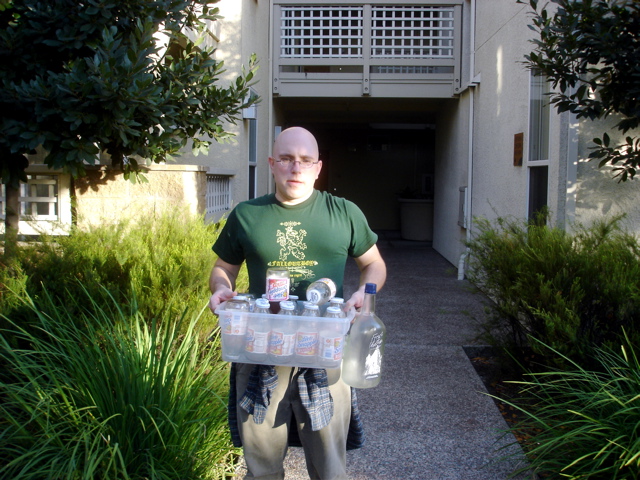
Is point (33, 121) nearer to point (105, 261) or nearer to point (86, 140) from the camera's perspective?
point (86, 140)

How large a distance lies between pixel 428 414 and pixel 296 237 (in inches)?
90.2

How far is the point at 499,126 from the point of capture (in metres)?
8.79

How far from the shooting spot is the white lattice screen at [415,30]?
11453 millimetres

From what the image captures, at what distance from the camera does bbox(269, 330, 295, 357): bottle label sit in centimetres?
253

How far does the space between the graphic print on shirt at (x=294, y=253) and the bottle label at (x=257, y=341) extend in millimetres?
338

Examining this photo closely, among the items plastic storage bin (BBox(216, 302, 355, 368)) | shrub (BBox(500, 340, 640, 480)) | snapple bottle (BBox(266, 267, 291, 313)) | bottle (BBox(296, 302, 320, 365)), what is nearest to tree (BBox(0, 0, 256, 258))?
snapple bottle (BBox(266, 267, 291, 313))

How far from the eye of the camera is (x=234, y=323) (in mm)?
2525

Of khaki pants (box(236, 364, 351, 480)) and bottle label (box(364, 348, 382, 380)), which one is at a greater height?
bottle label (box(364, 348, 382, 380))

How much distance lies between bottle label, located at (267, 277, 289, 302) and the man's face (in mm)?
386

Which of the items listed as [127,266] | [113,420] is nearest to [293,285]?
[113,420]

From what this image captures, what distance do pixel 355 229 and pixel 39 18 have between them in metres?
3.38

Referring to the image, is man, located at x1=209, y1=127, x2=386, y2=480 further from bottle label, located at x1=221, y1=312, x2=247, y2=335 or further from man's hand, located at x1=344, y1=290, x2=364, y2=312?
bottle label, located at x1=221, y1=312, x2=247, y2=335

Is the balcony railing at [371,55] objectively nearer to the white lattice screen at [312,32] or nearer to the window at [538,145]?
the white lattice screen at [312,32]

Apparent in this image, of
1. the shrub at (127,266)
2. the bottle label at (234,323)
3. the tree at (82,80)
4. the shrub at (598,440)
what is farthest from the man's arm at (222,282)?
the tree at (82,80)
